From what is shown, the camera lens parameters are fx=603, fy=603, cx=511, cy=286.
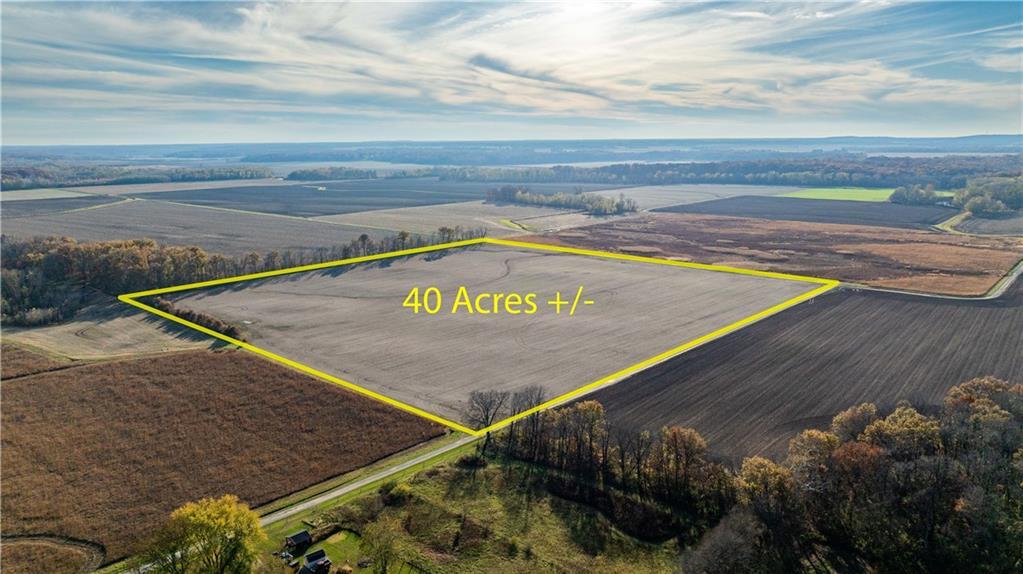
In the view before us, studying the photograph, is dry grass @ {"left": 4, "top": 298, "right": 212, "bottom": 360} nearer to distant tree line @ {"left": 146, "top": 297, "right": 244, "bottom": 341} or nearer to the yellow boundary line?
distant tree line @ {"left": 146, "top": 297, "right": 244, "bottom": 341}

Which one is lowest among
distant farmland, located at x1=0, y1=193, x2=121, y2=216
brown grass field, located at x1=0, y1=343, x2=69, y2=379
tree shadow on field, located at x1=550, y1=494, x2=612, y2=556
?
tree shadow on field, located at x1=550, y1=494, x2=612, y2=556

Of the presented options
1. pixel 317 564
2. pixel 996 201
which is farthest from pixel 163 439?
pixel 996 201

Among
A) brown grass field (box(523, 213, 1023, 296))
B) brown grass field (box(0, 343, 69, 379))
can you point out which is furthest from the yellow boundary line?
brown grass field (box(0, 343, 69, 379))

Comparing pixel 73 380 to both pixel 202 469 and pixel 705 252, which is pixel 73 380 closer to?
pixel 202 469

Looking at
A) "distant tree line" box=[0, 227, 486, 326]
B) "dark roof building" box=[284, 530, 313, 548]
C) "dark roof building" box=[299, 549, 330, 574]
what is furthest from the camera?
"distant tree line" box=[0, 227, 486, 326]

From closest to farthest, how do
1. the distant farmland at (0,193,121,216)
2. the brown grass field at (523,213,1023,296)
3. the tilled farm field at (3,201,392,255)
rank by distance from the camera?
Result: 1. the brown grass field at (523,213,1023,296)
2. the tilled farm field at (3,201,392,255)
3. the distant farmland at (0,193,121,216)

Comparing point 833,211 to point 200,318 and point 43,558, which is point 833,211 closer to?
point 200,318

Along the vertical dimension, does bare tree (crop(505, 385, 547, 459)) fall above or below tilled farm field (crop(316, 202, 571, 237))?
below
